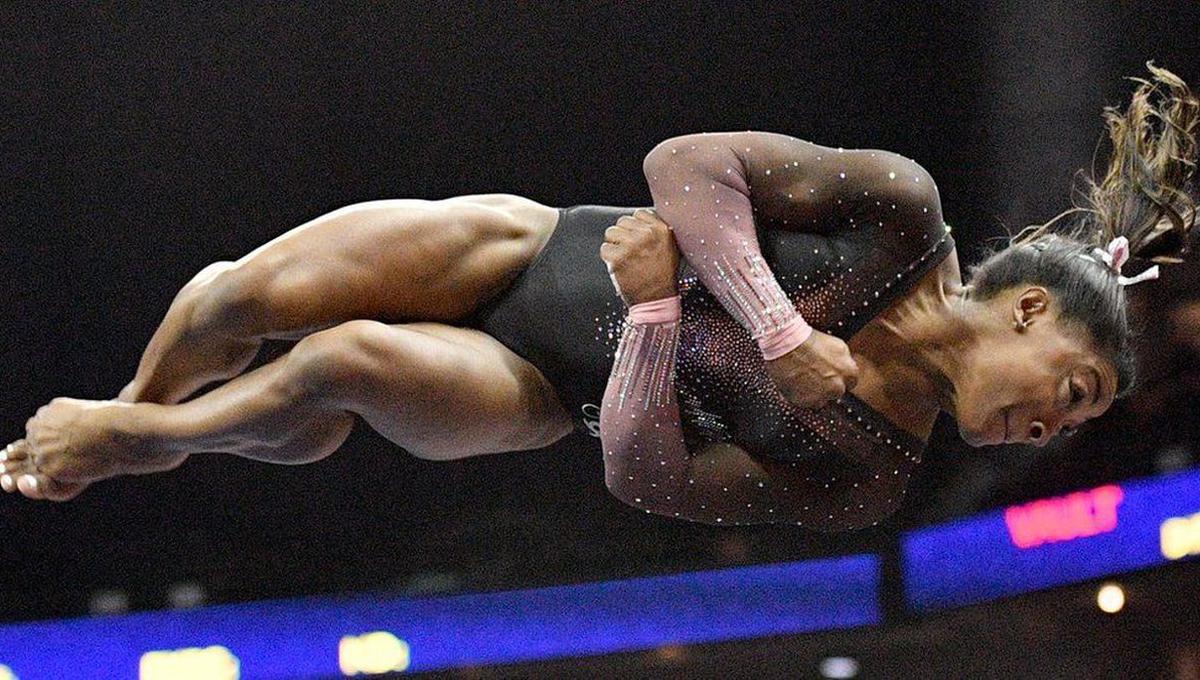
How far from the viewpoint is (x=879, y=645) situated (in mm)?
3689

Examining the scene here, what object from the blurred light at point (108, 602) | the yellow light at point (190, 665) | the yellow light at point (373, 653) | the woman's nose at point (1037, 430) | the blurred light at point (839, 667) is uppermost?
the woman's nose at point (1037, 430)

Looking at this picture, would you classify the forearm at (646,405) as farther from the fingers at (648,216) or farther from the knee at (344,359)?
the knee at (344,359)

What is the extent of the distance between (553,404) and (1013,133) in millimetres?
2076

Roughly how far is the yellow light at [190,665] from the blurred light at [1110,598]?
2.08m

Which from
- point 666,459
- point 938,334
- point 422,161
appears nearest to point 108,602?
point 422,161

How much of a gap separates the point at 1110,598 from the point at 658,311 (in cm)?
217

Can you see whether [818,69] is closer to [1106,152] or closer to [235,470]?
[1106,152]

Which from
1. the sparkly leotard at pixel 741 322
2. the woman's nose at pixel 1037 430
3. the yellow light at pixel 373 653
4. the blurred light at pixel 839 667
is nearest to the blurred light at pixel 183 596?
the yellow light at pixel 373 653

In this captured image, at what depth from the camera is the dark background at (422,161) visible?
3.39 meters

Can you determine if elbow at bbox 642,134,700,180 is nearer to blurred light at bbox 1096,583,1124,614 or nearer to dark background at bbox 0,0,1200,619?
dark background at bbox 0,0,1200,619

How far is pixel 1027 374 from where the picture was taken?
1758 millimetres

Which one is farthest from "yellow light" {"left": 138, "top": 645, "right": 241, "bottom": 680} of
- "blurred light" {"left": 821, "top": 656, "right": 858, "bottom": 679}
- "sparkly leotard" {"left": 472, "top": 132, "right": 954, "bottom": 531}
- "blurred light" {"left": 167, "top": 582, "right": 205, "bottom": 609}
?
"sparkly leotard" {"left": 472, "top": 132, "right": 954, "bottom": 531}

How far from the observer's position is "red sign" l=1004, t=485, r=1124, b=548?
3574mm

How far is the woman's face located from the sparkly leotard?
11cm
